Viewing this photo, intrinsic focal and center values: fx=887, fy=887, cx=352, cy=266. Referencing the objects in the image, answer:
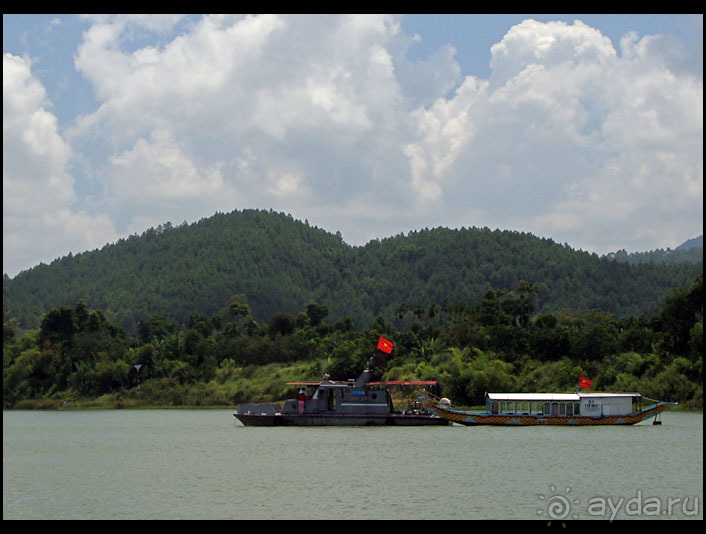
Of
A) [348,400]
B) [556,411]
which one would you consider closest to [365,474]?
[348,400]

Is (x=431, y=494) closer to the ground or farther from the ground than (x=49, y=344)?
closer to the ground

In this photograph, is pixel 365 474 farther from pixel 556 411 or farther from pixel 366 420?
pixel 556 411

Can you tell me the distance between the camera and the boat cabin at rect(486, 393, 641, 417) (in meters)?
59.9

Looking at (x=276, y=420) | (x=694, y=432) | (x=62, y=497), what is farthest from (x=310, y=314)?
(x=62, y=497)

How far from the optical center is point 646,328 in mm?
90438

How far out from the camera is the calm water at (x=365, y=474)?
2797cm

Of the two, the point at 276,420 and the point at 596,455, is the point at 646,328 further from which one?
the point at 596,455

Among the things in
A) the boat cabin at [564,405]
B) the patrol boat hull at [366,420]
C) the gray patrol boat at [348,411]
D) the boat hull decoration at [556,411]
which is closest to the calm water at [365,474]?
the boat hull decoration at [556,411]

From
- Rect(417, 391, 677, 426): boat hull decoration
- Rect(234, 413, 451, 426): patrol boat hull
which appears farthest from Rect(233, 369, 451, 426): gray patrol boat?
Rect(417, 391, 677, 426): boat hull decoration

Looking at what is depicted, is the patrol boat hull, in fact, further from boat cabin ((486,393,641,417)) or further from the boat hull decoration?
boat cabin ((486,393,641,417))

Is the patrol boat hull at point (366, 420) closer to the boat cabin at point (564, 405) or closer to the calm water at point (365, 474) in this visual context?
the calm water at point (365, 474)

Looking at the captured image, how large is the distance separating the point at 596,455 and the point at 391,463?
1006 cm

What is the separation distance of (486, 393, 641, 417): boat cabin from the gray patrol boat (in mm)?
4277
